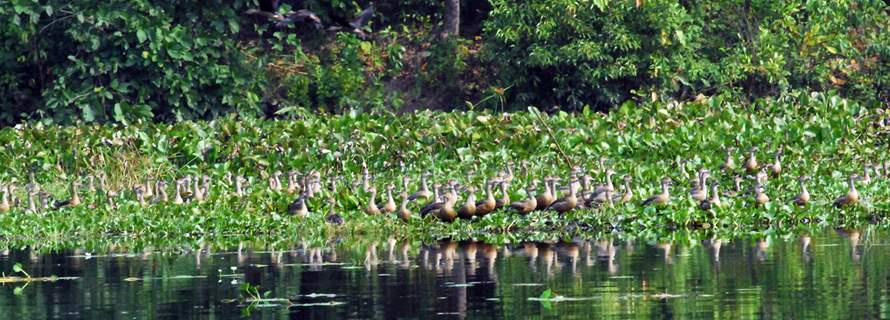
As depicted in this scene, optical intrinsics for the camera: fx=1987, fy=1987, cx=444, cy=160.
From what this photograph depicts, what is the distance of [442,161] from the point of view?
2348 centimetres

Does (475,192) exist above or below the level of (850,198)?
above

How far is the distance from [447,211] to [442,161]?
13.8 feet

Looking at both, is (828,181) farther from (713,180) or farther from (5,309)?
(5,309)

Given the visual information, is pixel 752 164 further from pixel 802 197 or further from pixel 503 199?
pixel 503 199

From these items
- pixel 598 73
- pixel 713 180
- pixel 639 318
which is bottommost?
pixel 639 318

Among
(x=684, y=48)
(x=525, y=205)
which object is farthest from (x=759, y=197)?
(x=684, y=48)

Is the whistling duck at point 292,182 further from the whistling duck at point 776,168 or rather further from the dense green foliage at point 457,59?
the dense green foliage at point 457,59

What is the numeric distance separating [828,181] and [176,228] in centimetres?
677

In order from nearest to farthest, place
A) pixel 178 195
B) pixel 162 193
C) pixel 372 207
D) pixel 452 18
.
Result: pixel 372 207 < pixel 178 195 < pixel 162 193 < pixel 452 18

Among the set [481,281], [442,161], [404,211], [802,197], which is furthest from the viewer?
[442,161]

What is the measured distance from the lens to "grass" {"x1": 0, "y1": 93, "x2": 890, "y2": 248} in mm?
19250

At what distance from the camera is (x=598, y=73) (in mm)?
27984

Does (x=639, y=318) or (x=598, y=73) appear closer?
(x=639, y=318)

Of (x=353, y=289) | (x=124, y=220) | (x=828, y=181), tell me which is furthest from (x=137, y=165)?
(x=353, y=289)
